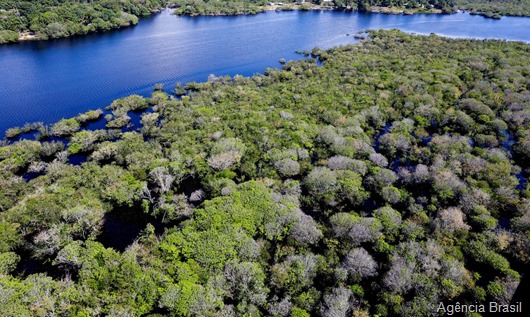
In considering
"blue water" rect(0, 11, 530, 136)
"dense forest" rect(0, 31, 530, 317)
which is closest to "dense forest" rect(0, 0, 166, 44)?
"blue water" rect(0, 11, 530, 136)

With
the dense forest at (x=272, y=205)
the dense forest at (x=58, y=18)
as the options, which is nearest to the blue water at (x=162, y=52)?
the dense forest at (x=58, y=18)

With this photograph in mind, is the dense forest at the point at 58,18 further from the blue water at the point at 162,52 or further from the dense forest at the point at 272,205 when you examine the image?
the dense forest at the point at 272,205

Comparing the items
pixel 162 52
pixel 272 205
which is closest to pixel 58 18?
pixel 162 52

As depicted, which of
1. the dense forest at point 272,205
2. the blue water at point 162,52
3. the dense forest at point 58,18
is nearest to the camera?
the dense forest at point 272,205

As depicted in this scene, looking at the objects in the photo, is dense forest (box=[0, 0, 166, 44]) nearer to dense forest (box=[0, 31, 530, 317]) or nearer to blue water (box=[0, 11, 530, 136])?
blue water (box=[0, 11, 530, 136])

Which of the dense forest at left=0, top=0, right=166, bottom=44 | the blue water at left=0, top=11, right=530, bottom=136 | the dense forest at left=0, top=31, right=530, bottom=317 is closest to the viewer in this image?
the dense forest at left=0, top=31, right=530, bottom=317

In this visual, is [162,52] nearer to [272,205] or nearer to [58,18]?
[58,18]
